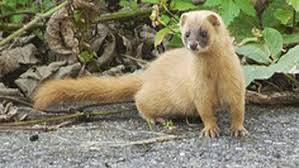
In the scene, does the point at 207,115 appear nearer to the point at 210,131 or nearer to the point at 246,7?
the point at 210,131

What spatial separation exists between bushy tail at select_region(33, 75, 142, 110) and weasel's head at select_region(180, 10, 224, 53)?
25.3 inches

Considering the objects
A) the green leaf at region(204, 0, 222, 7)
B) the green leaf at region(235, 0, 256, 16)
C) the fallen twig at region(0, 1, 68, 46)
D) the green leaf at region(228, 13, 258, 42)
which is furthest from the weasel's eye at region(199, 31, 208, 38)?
the fallen twig at region(0, 1, 68, 46)

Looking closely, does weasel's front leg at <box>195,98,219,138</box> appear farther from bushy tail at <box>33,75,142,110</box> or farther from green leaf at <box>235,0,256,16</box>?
green leaf at <box>235,0,256,16</box>

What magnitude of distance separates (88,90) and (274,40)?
3.06 ft

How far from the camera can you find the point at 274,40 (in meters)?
4.31

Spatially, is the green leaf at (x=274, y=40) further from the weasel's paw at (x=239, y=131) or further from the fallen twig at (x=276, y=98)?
the weasel's paw at (x=239, y=131)

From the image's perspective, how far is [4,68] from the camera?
4.73 metres

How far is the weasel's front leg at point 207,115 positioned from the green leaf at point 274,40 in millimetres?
551

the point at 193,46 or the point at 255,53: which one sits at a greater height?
the point at 193,46

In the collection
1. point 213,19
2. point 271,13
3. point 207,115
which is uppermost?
point 213,19

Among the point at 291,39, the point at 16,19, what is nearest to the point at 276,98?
the point at 291,39

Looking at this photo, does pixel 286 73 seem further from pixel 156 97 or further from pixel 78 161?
pixel 78 161

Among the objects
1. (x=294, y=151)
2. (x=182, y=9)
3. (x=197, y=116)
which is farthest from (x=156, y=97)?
(x=294, y=151)

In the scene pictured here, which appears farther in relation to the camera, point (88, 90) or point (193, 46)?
point (88, 90)
